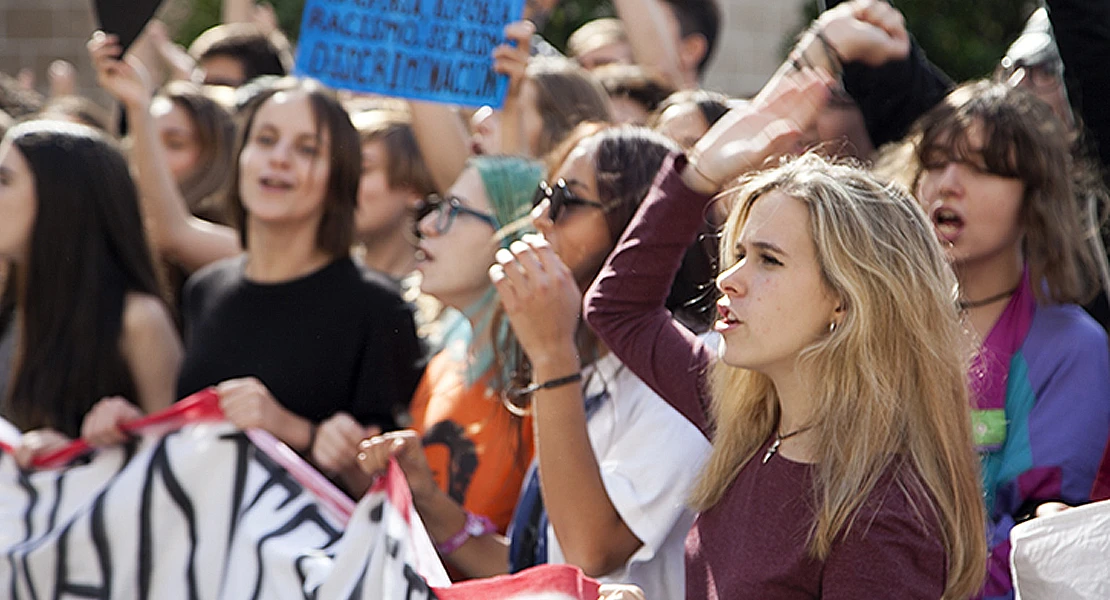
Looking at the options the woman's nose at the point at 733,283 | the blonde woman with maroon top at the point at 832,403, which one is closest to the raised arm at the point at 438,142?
the blonde woman with maroon top at the point at 832,403

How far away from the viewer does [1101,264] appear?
2871mm

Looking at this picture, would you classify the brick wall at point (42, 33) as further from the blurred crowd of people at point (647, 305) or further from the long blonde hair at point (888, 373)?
the long blonde hair at point (888, 373)

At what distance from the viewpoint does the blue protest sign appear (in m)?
3.75

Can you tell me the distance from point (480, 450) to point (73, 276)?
4.31 ft

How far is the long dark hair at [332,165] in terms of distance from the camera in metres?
3.62

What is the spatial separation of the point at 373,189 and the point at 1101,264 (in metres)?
2.20

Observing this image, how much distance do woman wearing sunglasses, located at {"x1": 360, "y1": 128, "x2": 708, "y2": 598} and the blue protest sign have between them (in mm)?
950

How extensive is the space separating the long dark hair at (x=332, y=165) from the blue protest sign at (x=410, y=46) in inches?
6.1

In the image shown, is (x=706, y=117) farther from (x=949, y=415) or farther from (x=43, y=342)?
(x=43, y=342)

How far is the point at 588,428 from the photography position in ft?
8.89

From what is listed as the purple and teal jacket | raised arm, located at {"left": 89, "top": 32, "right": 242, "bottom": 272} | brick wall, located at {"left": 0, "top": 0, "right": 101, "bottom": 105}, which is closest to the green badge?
the purple and teal jacket

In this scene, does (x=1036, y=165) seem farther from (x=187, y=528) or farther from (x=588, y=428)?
(x=187, y=528)

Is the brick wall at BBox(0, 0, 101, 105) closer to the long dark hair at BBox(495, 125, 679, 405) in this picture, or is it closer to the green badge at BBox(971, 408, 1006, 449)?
the long dark hair at BBox(495, 125, 679, 405)

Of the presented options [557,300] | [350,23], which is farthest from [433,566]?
[350,23]
